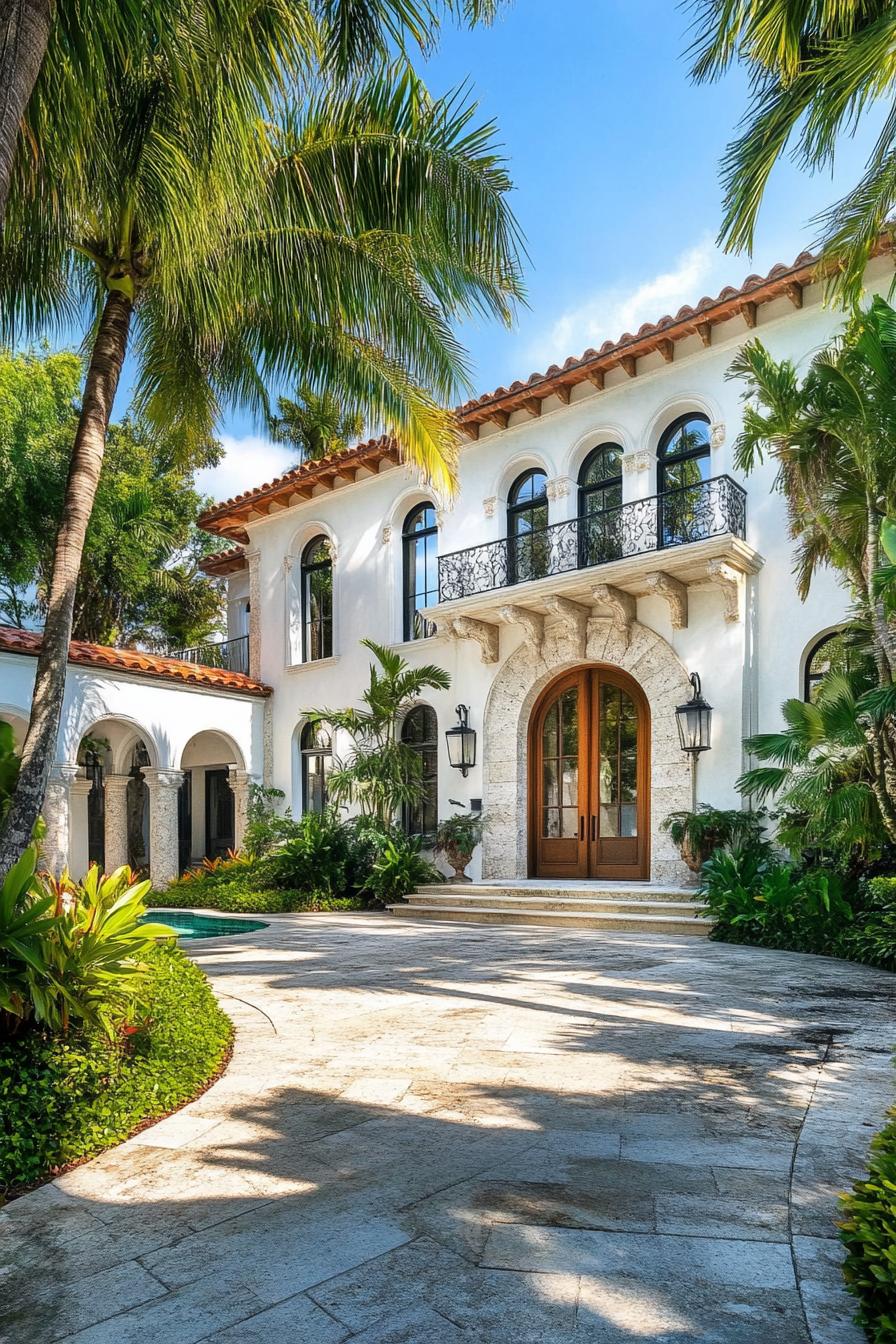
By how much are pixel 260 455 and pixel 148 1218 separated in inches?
1126

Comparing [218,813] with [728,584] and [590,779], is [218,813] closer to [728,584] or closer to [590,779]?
[590,779]

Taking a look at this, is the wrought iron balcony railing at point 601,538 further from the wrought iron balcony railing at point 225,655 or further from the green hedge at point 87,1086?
the green hedge at point 87,1086

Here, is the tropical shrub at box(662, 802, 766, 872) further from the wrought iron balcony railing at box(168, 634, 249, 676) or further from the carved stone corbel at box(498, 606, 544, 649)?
the wrought iron balcony railing at box(168, 634, 249, 676)

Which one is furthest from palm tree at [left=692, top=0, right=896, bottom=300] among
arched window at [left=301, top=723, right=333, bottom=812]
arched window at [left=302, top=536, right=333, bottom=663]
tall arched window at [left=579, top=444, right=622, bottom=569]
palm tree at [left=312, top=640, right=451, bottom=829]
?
arched window at [left=301, top=723, right=333, bottom=812]

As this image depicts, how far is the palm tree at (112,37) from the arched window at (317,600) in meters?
12.0

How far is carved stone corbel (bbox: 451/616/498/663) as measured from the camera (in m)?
14.7

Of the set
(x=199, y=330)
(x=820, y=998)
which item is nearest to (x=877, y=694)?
(x=820, y=998)

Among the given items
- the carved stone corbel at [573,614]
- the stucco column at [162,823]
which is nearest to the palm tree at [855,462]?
the carved stone corbel at [573,614]

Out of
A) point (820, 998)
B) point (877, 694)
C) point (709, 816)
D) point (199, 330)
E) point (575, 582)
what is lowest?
point (820, 998)

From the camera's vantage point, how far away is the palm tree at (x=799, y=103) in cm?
561

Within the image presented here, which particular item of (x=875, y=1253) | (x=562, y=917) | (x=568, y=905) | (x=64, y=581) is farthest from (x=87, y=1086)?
(x=568, y=905)

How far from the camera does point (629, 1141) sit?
3756 millimetres

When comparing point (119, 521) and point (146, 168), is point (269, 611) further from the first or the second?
point (146, 168)

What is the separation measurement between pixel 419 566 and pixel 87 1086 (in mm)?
13464
